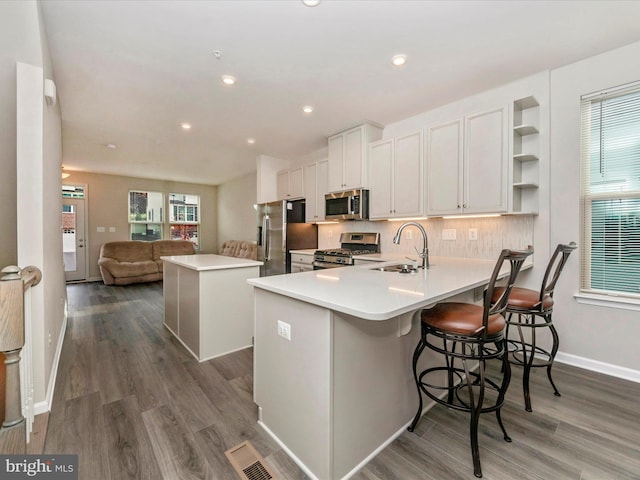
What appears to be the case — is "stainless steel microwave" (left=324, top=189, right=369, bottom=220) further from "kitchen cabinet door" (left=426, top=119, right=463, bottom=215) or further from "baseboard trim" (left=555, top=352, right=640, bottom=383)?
"baseboard trim" (left=555, top=352, right=640, bottom=383)

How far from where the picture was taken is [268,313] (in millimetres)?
1656

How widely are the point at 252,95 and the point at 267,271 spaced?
2.82 m

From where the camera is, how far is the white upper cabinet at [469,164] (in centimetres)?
261

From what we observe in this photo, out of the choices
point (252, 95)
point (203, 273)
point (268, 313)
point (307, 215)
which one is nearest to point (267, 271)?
point (307, 215)

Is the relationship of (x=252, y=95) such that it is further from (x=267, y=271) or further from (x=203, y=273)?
(x=267, y=271)

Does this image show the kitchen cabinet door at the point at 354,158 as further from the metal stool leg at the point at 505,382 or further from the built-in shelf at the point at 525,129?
the metal stool leg at the point at 505,382

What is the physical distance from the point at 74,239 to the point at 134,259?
141cm

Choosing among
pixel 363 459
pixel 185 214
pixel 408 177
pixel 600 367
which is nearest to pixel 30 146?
pixel 363 459

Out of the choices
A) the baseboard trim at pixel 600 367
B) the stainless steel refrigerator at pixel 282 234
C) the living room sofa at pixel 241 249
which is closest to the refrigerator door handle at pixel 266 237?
the stainless steel refrigerator at pixel 282 234

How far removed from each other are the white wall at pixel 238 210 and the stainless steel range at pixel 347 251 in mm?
3217

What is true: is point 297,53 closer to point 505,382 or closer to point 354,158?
point 354,158

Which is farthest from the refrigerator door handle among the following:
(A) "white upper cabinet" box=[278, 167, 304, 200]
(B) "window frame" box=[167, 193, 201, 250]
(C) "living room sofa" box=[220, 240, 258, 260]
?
(B) "window frame" box=[167, 193, 201, 250]

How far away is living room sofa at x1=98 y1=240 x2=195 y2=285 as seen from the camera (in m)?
6.17

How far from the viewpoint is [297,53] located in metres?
2.31
